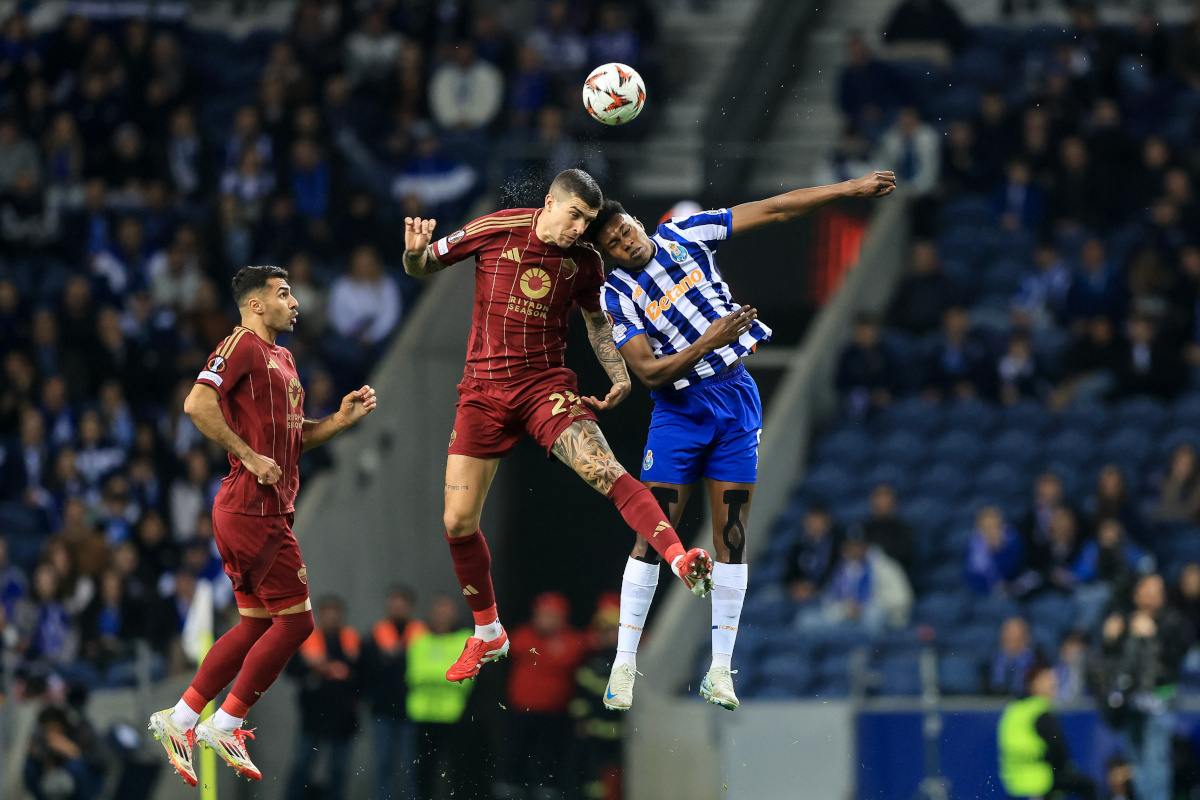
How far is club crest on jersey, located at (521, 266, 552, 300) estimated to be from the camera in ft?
37.0

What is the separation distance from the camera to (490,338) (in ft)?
37.2

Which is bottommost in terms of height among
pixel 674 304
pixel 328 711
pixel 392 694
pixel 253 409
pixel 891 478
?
pixel 328 711

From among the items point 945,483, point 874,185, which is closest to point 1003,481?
point 945,483

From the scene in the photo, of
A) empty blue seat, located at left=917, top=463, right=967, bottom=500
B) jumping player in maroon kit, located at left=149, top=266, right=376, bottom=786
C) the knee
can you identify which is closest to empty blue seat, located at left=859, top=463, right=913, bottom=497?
empty blue seat, located at left=917, top=463, right=967, bottom=500

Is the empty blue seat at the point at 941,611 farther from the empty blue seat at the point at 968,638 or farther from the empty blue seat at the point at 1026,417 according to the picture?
the empty blue seat at the point at 1026,417

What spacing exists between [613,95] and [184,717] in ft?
13.1

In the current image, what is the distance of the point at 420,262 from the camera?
11.2 metres

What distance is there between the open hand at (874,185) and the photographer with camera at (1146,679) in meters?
5.32

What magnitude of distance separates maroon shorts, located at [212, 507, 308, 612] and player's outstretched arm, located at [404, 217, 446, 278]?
1.46 meters

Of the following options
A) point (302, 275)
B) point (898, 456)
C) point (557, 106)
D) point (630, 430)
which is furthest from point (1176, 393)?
point (302, 275)

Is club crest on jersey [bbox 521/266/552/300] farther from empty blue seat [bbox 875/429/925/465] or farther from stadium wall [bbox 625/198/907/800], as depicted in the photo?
empty blue seat [bbox 875/429/925/465]

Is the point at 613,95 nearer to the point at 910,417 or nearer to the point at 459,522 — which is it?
the point at 459,522

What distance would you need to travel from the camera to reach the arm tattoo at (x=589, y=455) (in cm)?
1100

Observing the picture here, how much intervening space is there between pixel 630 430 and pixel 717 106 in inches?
212
